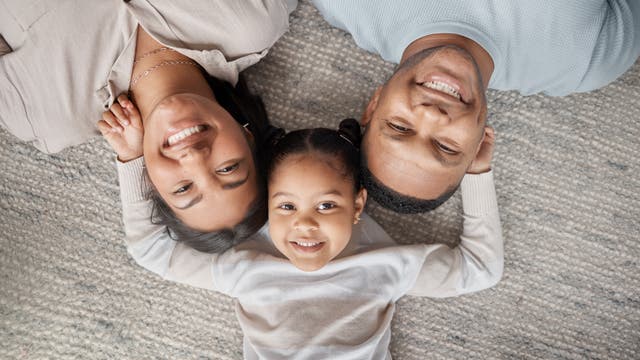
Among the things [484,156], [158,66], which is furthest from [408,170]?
[158,66]

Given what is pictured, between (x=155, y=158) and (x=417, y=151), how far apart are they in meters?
0.40

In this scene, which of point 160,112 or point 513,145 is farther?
point 513,145

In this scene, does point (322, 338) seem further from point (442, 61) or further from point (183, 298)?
point (442, 61)

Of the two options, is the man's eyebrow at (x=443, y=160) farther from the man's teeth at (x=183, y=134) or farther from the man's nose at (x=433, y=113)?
the man's teeth at (x=183, y=134)

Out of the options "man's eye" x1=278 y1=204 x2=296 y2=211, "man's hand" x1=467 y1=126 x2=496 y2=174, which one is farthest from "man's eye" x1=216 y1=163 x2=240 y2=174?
"man's hand" x1=467 y1=126 x2=496 y2=174

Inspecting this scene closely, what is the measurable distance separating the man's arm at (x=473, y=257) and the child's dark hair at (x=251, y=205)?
335 millimetres

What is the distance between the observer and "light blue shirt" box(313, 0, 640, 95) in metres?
0.87

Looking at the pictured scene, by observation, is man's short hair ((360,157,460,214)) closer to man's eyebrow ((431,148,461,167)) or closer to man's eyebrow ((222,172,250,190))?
man's eyebrow ((431,148,461,167))

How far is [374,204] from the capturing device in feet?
3.57

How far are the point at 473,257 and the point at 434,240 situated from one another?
0.32 feet

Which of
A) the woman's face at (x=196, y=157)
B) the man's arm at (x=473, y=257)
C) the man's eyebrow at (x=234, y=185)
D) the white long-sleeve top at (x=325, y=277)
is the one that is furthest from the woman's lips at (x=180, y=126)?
the man's arm at (x=473, y=257)

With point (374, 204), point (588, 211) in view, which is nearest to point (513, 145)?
point (588, 211)

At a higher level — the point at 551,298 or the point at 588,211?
the point at 588,211

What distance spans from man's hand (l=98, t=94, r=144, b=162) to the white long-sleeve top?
0.05 m
